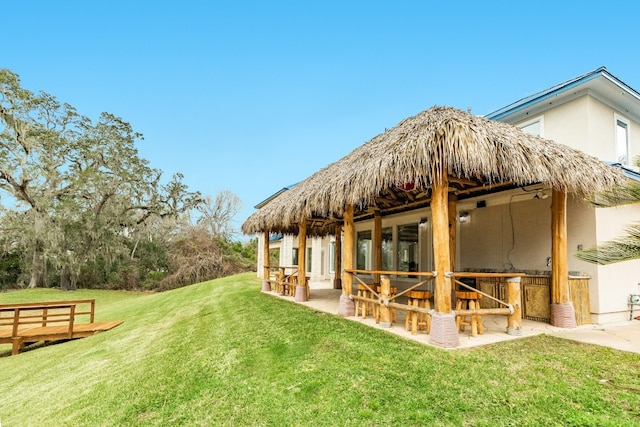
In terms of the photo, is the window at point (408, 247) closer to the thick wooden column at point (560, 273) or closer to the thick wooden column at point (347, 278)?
the thick wooden column at point (347, 278)

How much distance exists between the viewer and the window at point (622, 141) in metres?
8.47

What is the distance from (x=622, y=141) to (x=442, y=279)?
296 inches

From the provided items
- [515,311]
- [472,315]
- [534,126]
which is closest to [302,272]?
[472,315]

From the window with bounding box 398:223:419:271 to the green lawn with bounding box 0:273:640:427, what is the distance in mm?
4474

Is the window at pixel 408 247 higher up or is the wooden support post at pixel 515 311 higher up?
the window at pixel 408 247

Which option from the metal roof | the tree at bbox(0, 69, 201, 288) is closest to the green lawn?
the metal roof

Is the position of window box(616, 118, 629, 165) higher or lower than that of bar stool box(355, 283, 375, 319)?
higher

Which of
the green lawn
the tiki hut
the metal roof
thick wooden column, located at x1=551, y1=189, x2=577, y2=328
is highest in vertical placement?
the metal roof

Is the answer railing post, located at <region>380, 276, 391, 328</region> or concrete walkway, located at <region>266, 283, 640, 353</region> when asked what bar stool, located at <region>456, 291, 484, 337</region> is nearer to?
concrete walkway, located at <region>266, 283, 640, 353</region>

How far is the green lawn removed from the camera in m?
3.24

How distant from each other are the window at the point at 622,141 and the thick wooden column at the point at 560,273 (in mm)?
3783

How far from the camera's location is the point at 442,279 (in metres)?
4.92

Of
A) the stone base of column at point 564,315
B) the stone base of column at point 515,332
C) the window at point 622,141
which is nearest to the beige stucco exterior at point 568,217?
the window at point 622,141

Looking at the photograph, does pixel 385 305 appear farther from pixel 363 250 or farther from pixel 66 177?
pixel 66 177
